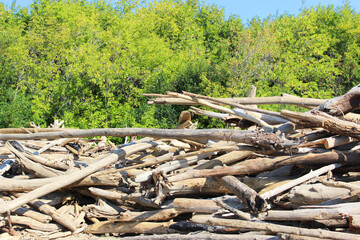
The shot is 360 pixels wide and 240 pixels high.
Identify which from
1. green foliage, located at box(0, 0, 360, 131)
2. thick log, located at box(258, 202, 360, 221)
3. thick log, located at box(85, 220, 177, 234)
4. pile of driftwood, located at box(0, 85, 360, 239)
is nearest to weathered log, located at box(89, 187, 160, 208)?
pile of driftwood, located at box(0, 85, 360, 239)

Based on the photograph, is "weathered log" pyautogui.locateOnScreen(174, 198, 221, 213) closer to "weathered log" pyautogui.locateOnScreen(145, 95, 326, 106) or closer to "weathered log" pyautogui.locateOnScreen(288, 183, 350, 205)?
"weathered log" pyautogui.locateOnScreen(288, 183, 350, 205)

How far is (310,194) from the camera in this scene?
417 cm

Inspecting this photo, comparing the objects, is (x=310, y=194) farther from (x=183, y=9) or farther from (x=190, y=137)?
(x=183, y=9)

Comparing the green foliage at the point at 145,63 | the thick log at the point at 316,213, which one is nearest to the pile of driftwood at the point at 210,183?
the thick log at the point at 316,213

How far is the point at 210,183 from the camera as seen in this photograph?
198 inches

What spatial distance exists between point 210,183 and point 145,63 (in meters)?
24.6

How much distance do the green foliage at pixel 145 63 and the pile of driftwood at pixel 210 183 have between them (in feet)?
58.8

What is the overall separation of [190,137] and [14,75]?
1014 inches

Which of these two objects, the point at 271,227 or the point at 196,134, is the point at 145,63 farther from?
the point at 271,227

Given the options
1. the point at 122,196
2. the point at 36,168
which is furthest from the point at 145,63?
the point at 122,196

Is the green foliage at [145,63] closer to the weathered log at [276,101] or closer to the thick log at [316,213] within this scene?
the weathered log at [276,101]

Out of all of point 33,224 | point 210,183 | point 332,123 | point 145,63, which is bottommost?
point 33,224

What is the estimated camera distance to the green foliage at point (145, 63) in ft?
83.4

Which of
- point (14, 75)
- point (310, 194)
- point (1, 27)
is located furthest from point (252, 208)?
point (1, 27)
